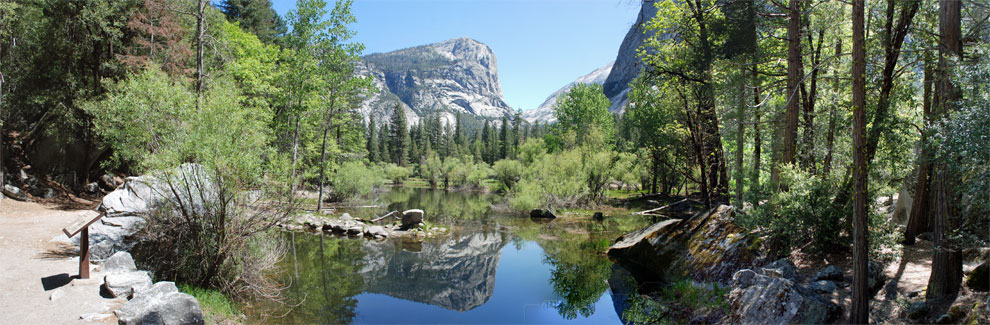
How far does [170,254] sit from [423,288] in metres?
5.64

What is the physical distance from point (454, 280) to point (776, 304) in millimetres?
8207

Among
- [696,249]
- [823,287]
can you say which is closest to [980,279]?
[823,287]

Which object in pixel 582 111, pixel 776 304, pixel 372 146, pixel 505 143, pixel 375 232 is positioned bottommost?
pixel 375 232

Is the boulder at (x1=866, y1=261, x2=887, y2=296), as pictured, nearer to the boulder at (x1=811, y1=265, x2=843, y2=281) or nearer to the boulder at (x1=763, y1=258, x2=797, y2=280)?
the boulder at (x1=811, y1=265, x2=843, y2=281)

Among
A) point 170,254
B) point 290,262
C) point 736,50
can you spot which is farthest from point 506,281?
point 736,50

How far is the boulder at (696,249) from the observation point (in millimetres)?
9102

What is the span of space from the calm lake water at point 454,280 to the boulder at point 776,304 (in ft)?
9.23

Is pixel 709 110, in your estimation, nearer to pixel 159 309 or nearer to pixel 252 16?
pixel 159 309

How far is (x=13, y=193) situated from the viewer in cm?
1515

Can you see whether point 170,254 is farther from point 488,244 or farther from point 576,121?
point 576,121

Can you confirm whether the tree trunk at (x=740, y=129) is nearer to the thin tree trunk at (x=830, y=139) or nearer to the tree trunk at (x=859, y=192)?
the thin tree trunk at (x=830, y=139)

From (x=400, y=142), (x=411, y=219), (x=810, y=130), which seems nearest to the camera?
(x=810, y=130)

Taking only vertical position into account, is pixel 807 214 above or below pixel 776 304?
above

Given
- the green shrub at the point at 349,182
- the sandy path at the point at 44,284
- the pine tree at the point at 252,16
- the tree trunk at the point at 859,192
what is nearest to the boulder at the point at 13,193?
the sandy path at the point at 44,284
